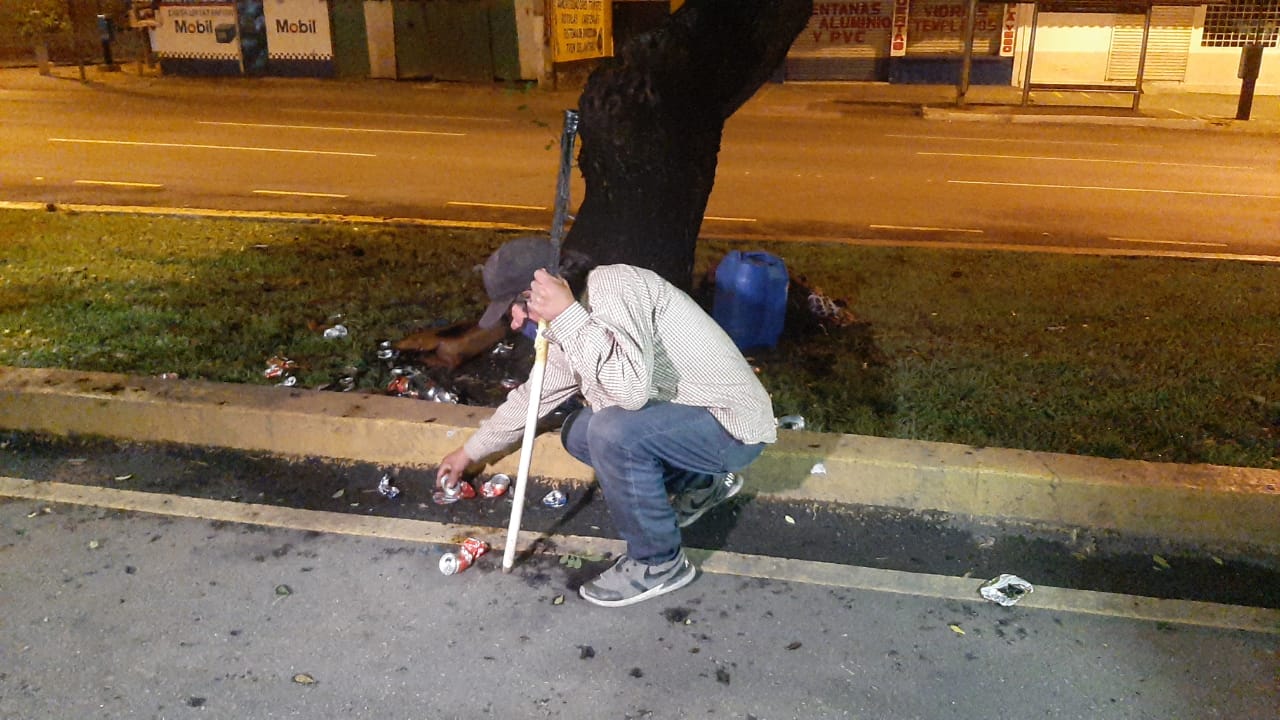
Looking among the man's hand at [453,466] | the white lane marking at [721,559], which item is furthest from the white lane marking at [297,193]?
the man's hand at [453,466]

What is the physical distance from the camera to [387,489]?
393cm

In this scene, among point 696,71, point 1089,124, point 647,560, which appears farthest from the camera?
point 1089,124

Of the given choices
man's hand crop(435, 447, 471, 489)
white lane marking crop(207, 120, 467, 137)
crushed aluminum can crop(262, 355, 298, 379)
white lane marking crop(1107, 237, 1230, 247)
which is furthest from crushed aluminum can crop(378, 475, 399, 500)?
white lane marking crop(207, 120, 467, 137)

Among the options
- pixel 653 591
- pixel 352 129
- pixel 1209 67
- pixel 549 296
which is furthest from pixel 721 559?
pixel 1209 67

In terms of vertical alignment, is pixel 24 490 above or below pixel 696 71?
below

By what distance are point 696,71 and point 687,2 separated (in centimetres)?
37

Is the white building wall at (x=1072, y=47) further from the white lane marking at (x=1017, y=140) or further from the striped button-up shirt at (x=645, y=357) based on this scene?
the striped button-up shirt at (x=645, y=357)

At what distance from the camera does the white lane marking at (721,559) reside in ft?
10.5

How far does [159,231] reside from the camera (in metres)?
7.57

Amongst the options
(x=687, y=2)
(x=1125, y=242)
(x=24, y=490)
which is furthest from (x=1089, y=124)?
(x=24, y=490)

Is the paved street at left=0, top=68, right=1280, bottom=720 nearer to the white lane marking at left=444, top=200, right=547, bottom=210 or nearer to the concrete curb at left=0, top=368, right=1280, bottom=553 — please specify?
the concrete curb at left=0, top=368, right=1280, bottom=553

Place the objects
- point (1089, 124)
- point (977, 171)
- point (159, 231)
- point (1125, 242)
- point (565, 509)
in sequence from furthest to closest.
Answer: point (1089, 124) < point (977, 171) < point (1125, 242) < point (159, 231) < point (565, 509)

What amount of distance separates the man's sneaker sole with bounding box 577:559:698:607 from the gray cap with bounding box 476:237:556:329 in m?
1.10

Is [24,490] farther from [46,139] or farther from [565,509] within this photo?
[46,139]
